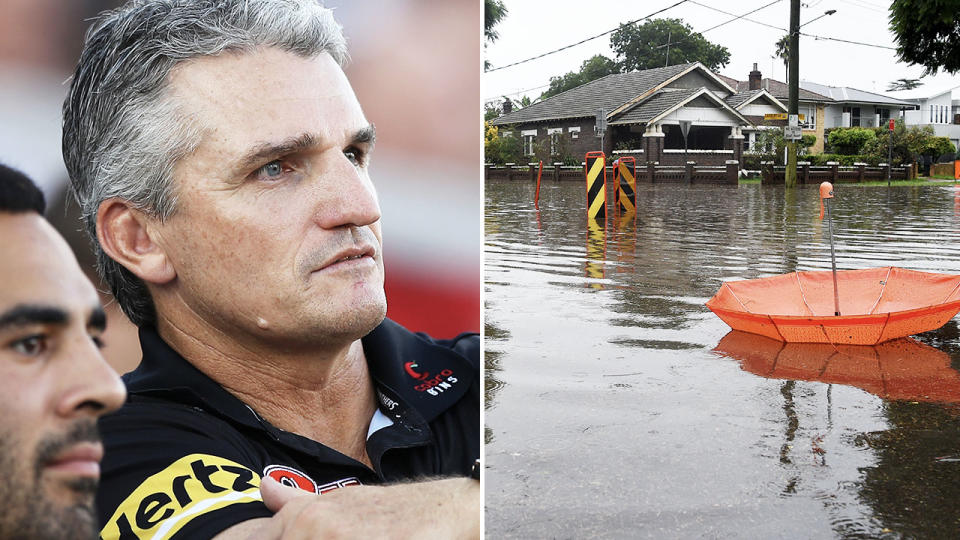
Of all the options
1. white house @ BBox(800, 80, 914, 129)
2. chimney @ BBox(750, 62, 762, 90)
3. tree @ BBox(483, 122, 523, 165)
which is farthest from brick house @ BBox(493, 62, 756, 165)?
white house @ BBox(800, 80, 914, 129)

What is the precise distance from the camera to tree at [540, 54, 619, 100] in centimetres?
7681

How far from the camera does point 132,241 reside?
97 cm

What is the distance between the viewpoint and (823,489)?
4051 mm

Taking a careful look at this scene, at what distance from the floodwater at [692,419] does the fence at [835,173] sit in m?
19.7

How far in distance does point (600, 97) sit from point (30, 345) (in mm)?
43253

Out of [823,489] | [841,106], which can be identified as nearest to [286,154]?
[823,489]

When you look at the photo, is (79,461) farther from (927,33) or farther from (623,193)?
(623,193)

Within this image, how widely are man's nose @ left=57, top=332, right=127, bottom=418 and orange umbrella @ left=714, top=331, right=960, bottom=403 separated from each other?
538cm

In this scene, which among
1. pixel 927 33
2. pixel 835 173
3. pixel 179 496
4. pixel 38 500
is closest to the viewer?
pixel 38 500

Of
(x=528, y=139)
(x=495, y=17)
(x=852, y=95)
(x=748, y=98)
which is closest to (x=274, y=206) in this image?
(x=495, y=17)

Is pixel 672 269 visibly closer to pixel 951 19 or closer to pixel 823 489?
pixel 823 489

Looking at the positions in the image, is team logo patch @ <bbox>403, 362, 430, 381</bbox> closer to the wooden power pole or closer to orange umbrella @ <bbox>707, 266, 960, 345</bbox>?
orange umbrella @ <bbox>707, 266, 960, 345</bbox>

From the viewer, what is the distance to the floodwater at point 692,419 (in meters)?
3.78

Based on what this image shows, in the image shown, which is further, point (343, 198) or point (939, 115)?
point (939, 115)
